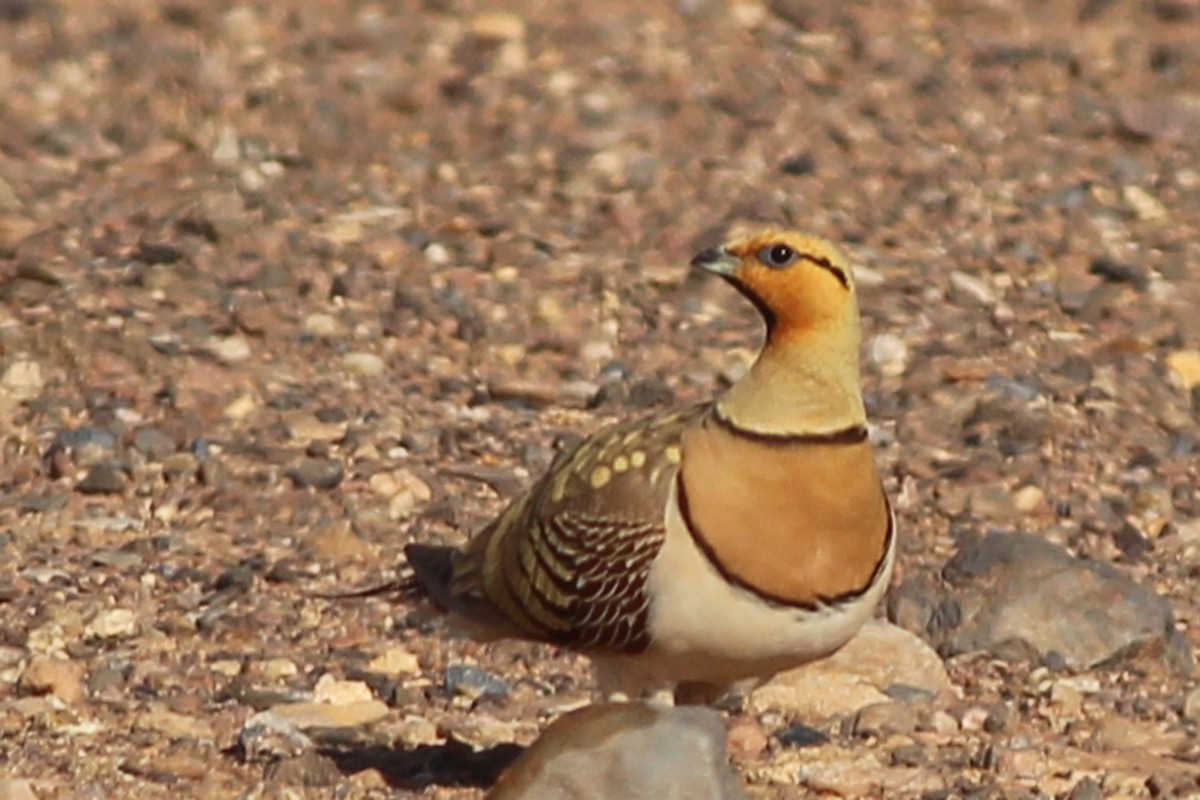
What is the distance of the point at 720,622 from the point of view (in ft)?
18.0

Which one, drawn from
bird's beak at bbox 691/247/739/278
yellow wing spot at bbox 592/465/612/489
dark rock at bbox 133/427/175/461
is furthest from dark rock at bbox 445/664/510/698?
dark rock at bbox 133/427/175/461

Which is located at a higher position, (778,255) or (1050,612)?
(778,255)

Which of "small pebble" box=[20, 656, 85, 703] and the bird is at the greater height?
the bird

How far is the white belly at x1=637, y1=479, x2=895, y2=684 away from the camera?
5508mm

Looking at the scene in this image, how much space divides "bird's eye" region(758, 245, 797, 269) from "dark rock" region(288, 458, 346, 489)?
2.52 metres

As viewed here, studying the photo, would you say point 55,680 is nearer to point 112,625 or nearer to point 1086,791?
point 112,625

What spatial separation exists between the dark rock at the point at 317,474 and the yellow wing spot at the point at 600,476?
219 cm

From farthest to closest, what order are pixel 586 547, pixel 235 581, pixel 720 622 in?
1. pixel 235 581
2. pixel 586 547
3. pixel 720 622

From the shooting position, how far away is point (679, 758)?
540 centimetres

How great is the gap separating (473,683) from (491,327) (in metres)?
2.84

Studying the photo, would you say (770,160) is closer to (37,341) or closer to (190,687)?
(37,341)

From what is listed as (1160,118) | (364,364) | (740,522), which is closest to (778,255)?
(740,522)

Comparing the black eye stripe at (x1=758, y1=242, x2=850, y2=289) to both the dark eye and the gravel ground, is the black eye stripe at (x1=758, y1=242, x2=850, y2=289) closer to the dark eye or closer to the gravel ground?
the dark eye

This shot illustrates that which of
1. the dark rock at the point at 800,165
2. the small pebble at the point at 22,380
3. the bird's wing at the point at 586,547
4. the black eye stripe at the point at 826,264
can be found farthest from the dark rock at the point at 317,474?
the dark rock at the point at 800,165
